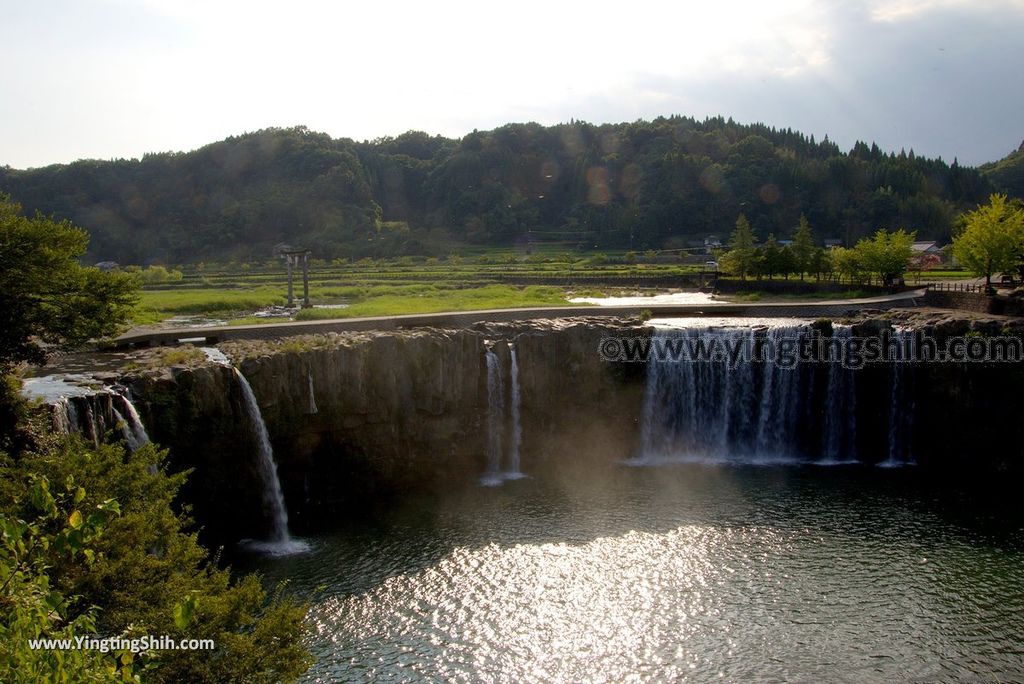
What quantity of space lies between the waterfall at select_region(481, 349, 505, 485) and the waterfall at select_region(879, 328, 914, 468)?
2434 centimetres

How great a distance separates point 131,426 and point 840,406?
4123 cm

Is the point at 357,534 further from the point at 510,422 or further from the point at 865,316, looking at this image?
the point at 865,316

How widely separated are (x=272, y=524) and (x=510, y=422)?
54.2ft

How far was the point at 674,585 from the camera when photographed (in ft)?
102

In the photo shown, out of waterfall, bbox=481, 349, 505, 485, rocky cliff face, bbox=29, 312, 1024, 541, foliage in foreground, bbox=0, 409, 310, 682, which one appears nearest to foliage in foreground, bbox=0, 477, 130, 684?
foliage in foreground, bbox=0, 409, 310, 682

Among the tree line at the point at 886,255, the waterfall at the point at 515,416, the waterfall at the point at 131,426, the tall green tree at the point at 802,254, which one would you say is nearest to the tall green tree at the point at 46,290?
the waterfall at the point at 131,426

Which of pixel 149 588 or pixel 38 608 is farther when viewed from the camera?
pixel 149 588

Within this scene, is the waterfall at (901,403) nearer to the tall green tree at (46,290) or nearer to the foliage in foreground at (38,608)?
the tall green tree at (46,290)

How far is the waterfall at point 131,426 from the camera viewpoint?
31656 millimetres

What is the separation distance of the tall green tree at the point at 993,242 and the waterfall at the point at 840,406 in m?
14.8

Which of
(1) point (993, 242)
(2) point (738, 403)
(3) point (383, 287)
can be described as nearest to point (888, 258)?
(1) point (993, 242)

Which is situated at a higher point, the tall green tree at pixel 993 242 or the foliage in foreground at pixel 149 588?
the tall green tree at pixel 993 242

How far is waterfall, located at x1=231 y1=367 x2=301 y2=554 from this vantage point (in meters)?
37.8

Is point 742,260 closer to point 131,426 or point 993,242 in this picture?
point 993,242
